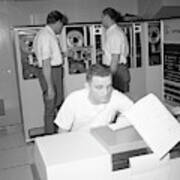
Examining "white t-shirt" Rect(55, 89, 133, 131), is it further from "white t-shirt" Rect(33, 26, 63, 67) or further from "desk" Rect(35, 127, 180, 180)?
"white t-shirt" Rect(33, 26, 63, 67)

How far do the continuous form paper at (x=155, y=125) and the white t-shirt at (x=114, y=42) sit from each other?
227 cm

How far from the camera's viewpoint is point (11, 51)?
3.72 metres

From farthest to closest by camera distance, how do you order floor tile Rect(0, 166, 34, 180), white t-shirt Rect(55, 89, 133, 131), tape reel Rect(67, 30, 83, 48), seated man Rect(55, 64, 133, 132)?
1. tape reel Rect(67, 30, 83, 48)
2. floor tile Rect(0, 166, 34, 180)
3. white t-shirt Rect(55, 89, 133, 131)
4. seated man Rect(55, 64, 133, 132)

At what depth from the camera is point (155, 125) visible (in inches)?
34.0

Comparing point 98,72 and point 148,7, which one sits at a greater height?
point 148,7

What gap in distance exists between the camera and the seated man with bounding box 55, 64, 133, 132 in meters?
1.42

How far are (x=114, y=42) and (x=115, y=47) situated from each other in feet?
0.18

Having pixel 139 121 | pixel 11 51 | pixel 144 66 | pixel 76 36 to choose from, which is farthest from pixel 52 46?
pixel 139 121

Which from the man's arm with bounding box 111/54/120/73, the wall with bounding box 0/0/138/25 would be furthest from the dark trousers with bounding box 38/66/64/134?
the wall with bounding box 0/0/138/25

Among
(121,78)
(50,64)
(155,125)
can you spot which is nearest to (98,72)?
(155,125)

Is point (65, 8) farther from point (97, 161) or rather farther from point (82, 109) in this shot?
point (97, 161)

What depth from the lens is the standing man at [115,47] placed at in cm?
316

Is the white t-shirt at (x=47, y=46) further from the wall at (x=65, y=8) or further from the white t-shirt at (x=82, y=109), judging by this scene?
the white t-shirt at (x=82, y=109)

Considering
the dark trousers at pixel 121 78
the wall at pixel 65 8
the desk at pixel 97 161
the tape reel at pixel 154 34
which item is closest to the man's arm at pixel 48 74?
the dark trousers at pixel 121 78
